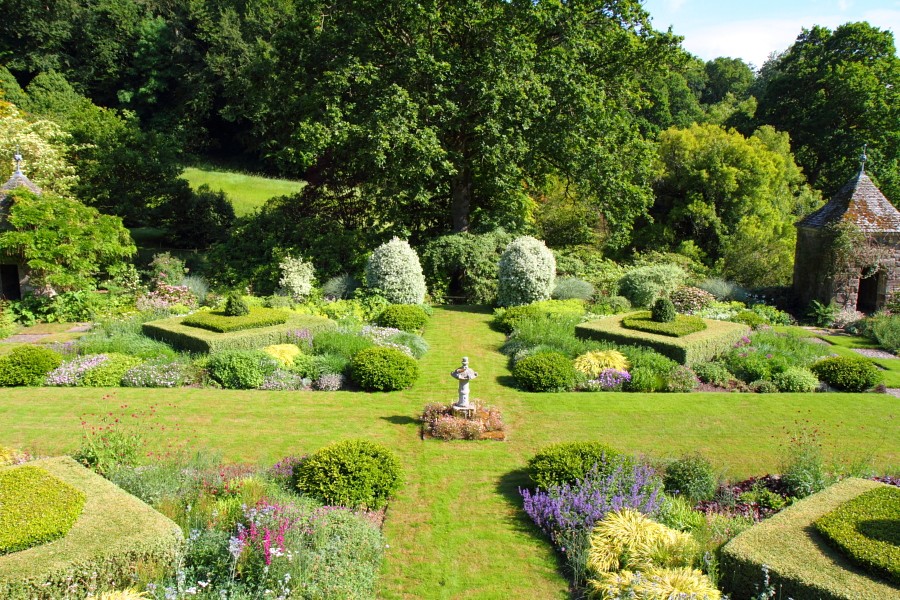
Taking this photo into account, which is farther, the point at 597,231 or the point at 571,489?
the point at 597,231

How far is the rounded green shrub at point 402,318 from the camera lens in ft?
50.4

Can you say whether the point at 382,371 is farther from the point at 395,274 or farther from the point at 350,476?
the point at 395,274

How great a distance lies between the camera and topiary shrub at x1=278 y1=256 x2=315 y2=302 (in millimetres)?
17812

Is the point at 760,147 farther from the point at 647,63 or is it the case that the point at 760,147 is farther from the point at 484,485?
the point at 484,485

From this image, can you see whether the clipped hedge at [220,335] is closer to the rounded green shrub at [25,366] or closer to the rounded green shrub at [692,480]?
the rounded green shrub at [25,366]

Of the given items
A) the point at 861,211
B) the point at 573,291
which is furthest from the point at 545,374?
the point at 861,211

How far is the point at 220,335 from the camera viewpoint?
41.8ft

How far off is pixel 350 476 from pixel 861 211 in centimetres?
1683

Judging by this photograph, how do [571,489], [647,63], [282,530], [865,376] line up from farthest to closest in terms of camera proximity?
[647,63] < [865,376] < [571,489] < [282,530]

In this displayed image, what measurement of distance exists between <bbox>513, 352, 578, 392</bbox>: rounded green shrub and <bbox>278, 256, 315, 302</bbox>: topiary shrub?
8.14 m

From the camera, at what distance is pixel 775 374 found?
40.2 feet

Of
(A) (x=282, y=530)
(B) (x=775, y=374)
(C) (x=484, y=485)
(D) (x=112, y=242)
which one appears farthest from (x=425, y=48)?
(A) (x=282, y=530)

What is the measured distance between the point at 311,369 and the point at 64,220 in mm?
9520

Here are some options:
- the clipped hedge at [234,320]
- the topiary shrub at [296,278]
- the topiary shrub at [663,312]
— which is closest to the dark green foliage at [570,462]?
the topiary shrub at [663,312]
